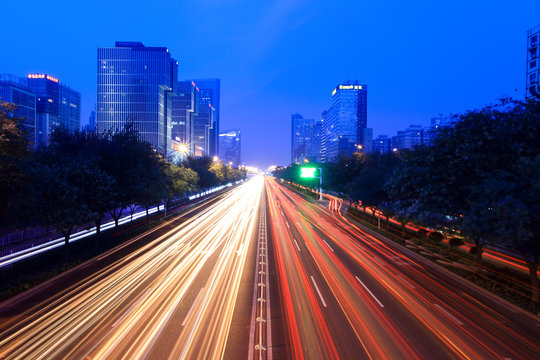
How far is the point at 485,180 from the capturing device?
12.2 m

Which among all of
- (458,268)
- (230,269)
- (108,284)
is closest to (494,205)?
(458,268)

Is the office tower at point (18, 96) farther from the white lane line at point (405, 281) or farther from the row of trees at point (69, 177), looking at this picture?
the white lane line at point (405, 281)

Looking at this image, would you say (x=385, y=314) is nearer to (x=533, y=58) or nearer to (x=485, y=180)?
(x=485, y=180)

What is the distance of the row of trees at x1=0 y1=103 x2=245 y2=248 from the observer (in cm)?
1403

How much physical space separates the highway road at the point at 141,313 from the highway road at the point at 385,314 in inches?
77.2

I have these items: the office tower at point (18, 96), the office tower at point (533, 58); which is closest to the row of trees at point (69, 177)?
the office tower at point (533, 58)

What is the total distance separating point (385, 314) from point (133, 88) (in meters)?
126

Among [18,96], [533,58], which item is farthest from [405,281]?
[18,96]

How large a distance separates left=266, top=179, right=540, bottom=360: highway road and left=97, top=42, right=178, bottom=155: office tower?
354ft

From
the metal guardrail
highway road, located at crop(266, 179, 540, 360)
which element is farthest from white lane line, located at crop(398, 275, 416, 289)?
the metal guardrail

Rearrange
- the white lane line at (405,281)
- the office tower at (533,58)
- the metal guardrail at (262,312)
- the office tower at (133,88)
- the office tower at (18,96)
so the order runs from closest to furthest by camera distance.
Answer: the metal guardrail at (262,312)
the white lane line at (405,281)
the office tower at (533,58)
the office tower at (133,88)
the office tower at (18,96)

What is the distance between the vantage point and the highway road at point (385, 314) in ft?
31.6

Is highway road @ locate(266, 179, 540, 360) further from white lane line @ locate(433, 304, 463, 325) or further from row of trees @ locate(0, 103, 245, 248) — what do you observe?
row of trees @ locate(0, 103, 245, 248)

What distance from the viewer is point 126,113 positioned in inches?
4464
